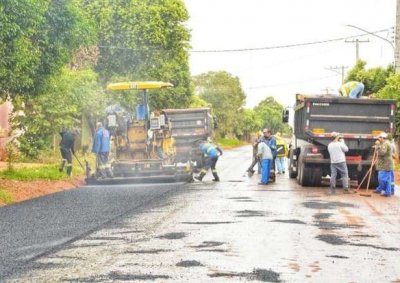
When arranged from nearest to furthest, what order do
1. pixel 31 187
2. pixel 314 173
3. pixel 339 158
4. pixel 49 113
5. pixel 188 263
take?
pixel 188 263 → pixel 339 158 → pixel 31 187 → pixel 314 173 → pixel 49 113

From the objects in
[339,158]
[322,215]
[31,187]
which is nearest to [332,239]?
[322,215]

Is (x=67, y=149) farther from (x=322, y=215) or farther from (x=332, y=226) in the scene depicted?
(x=332, y=226)

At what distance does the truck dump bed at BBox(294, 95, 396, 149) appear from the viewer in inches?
845

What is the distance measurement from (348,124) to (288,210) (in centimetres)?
699

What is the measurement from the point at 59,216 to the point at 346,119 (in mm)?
9853

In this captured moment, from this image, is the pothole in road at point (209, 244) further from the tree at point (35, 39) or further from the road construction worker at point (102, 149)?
the road construction worker at point (102, 149)

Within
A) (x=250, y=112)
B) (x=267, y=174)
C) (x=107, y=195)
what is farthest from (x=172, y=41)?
(x=250, y=112)

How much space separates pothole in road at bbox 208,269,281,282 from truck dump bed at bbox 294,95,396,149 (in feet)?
43.7

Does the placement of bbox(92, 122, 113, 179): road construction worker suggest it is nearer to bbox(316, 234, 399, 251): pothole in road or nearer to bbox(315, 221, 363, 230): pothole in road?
bbox(315, 221, 363, 230): pothole in road

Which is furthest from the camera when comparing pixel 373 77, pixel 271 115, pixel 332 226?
pixel 271 115

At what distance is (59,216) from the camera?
47.4ft

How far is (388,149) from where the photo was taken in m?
20.1

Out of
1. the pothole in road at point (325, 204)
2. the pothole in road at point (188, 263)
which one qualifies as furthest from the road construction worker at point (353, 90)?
the pothole in road at point (188, 263)

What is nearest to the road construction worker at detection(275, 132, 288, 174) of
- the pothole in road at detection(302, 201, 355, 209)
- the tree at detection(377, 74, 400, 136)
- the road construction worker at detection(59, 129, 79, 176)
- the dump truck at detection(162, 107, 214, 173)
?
the dump truck at detection(162, 107, 214, 173)
